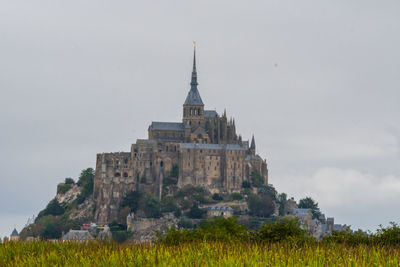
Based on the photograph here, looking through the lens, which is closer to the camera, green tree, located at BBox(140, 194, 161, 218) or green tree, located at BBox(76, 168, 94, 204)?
green tree, located at BBox(140, 194, 161, 218)

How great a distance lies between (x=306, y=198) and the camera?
13825 cm

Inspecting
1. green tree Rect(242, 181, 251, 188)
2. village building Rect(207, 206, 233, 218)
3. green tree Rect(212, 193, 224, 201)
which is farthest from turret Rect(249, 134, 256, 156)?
village building Rect(207, 206, 233, 218)

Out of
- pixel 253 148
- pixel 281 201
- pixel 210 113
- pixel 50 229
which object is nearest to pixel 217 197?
pixel 281 201

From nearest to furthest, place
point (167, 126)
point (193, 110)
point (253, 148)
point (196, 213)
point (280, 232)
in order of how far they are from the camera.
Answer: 1. point (280, 232)
2. point (196, 213)
3. point (253, 148)
4. point (167, 126)
5. point (193, 110)

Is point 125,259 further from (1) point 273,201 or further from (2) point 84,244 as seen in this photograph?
(1) point 273,201

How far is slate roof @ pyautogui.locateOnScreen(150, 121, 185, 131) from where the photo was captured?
13525 cm

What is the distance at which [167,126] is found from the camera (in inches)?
5354

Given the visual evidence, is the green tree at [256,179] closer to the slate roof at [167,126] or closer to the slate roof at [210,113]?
the slate roof at [210,113]

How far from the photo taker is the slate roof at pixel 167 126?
135m

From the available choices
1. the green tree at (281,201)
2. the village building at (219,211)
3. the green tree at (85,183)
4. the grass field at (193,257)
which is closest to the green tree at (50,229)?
the green tree at (85,183)

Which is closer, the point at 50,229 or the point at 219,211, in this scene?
the point at 50,229

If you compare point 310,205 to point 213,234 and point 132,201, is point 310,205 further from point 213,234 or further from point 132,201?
point 213,234

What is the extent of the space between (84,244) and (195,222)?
271 ft

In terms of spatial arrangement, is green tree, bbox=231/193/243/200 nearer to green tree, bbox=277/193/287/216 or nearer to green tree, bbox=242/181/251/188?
green tree, bbox=242/181/251/188
